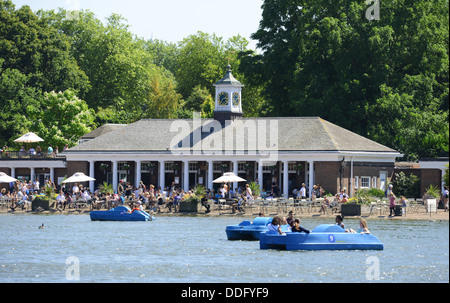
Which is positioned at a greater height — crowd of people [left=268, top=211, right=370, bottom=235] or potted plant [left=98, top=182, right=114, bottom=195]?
potted plant [left=98, top=182, right=114, bottom=195]

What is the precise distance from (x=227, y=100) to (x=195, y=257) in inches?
1630

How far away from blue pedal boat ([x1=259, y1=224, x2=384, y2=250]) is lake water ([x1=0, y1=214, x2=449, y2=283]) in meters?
0.35

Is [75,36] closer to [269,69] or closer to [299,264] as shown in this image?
[269,69]

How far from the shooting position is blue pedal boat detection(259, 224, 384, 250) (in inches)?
1800

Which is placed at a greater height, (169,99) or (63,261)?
(169,99)

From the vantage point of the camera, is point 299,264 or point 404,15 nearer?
point 299,264

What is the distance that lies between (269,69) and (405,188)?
2091cm

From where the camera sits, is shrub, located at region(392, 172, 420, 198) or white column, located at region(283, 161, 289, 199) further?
shrub, located at region(392, 172, 420, 198)

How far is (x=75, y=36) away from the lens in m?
128
